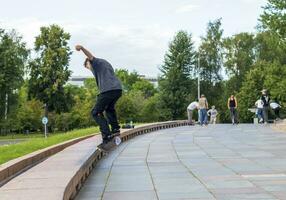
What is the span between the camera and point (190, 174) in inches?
398

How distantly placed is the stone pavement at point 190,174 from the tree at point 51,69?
7110cm

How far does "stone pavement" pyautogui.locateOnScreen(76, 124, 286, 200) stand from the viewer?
814 cm

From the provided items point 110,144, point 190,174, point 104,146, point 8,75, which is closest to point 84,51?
point 104,146

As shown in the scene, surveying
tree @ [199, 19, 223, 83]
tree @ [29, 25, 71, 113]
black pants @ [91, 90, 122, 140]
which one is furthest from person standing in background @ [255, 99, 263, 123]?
tree @ [199, 19, 223, 83]

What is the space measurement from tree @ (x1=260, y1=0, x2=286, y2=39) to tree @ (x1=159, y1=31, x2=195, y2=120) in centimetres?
4659

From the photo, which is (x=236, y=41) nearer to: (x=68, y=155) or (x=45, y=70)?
(x=45, y=70)

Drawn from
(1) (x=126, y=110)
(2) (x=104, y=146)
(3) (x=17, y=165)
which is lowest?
(3) (x=17, y=165)

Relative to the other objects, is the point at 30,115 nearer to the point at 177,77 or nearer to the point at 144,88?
the point at 177,77

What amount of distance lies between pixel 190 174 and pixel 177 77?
74100 mm

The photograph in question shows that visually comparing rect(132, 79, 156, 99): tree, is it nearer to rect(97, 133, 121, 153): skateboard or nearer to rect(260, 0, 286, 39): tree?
rect(260, 0, 286, 39): tree

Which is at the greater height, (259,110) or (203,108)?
(203,108)

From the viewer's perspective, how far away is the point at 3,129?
8556 centimetres

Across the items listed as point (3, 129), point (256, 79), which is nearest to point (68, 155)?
point (256, 79)

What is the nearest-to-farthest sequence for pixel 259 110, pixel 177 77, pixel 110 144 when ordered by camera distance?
pixel 110 144 < pixel 259 110 < pixel 177 77
